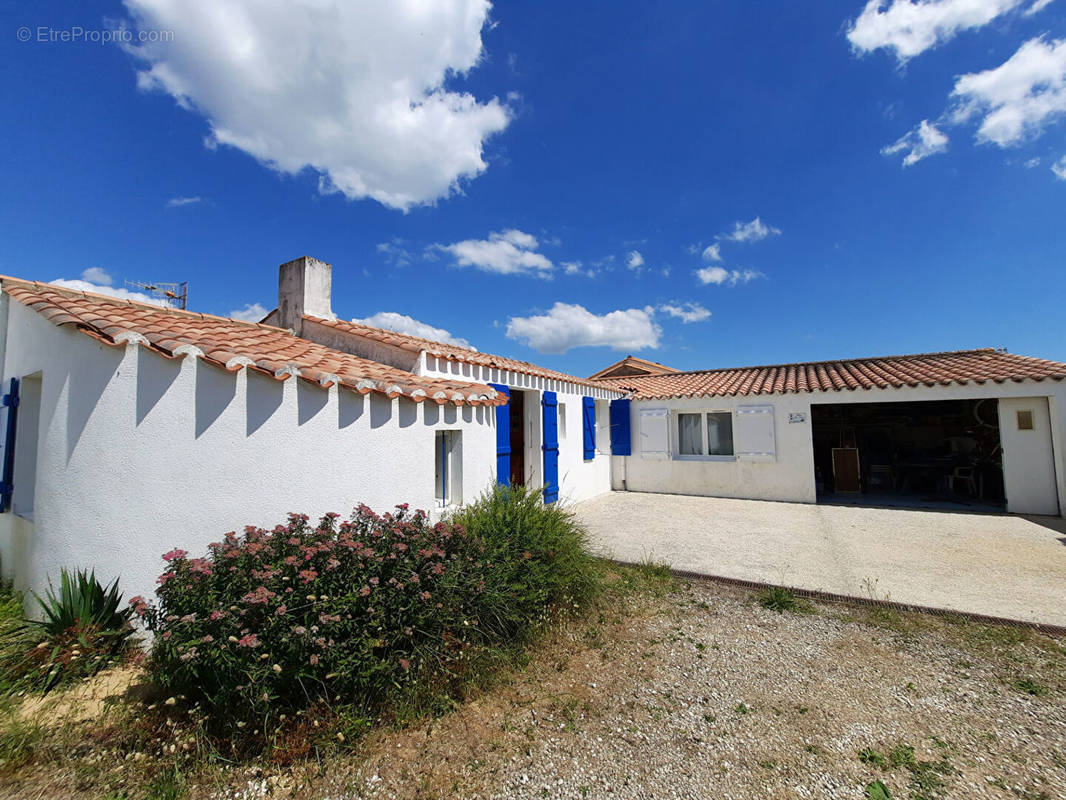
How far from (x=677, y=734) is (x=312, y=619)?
2.49 m

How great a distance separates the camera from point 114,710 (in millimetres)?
2982

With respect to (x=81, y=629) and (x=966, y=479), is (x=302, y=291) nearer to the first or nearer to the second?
(x=81, y=629)

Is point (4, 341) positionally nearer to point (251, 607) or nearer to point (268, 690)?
point (251, 607)

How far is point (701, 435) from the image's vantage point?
1248 cm

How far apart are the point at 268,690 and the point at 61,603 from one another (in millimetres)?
2534

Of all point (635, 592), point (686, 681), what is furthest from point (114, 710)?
point (635, 592)

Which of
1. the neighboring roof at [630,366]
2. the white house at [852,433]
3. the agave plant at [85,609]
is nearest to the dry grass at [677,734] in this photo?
the agave plant at [85,609]

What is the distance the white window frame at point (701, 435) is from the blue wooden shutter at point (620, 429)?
50.5 inches

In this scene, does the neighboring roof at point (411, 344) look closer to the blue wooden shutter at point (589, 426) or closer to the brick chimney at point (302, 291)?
the brick chimney at point (302, 291)

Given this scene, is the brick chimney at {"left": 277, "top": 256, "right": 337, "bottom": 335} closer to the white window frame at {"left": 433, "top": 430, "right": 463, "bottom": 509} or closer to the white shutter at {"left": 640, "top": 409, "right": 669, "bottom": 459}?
the white window frame at {"left": 433, "top": 430, "right": 463, "bottom": 509}

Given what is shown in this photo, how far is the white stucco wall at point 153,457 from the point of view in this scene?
3.72 metres

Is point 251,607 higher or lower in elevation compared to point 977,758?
higher

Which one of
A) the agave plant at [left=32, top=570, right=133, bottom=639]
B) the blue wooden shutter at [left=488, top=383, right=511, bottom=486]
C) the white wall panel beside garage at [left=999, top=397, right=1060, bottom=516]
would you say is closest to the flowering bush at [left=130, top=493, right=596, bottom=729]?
the agave plant at [left=32, top=570, right=133, bottom=639]

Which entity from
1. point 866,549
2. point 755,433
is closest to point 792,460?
point 755,433
